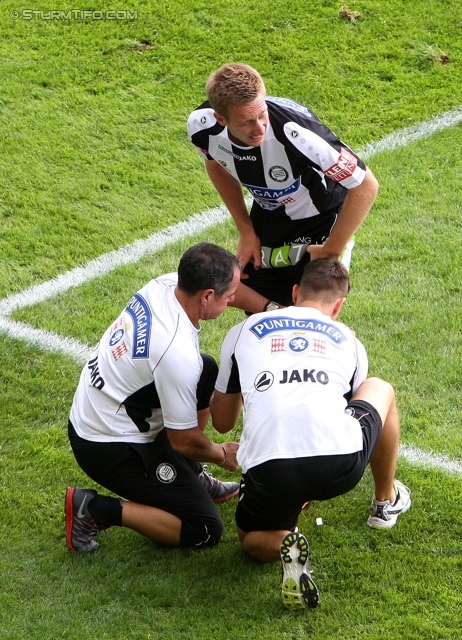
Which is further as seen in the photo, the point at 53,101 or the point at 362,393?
the point at 53,101

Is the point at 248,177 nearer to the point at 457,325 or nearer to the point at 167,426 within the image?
the point at 167,426

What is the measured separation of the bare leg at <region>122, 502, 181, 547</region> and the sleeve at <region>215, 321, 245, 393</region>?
670 millimetres

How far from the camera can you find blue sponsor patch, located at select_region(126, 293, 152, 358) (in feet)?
11.8

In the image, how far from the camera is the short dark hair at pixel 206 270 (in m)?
3.64

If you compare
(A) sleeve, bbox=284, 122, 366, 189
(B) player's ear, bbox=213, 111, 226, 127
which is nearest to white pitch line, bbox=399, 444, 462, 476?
(A) sleeve, bbox=284, 122, 366, 189

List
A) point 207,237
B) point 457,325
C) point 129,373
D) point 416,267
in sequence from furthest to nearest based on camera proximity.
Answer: point 207,237 → point 416,267 → point 457,325 → point 129,373

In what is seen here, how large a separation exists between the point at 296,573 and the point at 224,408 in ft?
2.85

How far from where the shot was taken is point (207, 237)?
6.83 meters

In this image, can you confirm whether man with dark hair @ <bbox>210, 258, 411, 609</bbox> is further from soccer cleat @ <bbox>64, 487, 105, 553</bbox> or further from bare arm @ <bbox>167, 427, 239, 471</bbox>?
soccer cleat @ <bbox>64, 487, 105, 553</bbox>

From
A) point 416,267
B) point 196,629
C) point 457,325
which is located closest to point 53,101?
point 416,267

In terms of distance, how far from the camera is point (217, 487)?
4277 mm

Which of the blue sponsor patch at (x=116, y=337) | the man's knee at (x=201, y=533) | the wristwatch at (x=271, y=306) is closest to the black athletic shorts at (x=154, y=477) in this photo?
the man's knee at (x=201, y=533)

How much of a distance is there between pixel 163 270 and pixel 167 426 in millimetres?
2860

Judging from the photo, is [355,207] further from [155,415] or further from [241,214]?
[155,415]
